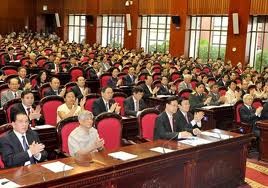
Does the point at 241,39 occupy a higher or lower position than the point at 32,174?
higher

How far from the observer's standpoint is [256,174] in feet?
23.2

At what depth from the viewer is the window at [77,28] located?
2641 cm

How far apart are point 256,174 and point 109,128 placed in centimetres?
270

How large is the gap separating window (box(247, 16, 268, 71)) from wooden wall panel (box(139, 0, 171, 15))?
460cm

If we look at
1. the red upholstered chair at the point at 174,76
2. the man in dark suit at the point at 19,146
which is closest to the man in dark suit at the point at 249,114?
the man in dark suit at the point at 19,146

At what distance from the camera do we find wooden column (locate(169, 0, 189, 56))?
19.5 metres

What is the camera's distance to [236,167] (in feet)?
19.1

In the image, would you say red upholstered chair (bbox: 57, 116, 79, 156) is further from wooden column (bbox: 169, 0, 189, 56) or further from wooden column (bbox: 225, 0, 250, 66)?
wooden column (bbox: 169, 0, 189, 56)

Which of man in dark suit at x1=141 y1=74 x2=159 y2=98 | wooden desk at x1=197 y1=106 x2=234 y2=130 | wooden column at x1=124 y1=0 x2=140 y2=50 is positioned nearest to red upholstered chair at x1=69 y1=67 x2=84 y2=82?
man in dark suit at x1=141 y1=74 x2=159 y2=98

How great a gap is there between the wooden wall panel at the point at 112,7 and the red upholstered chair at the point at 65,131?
1822 centimetres

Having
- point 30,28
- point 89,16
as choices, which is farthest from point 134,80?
point 30,28

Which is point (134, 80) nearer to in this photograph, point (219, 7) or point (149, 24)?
point (219, 7)

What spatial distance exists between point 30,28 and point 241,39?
55.9ft

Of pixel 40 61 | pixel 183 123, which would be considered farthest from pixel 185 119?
pixel 40 61
